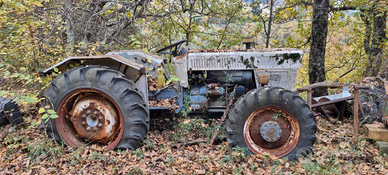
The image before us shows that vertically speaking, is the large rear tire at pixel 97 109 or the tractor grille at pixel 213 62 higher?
the tractor grille at pixel 213 62

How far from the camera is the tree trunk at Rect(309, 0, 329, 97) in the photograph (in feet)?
17.7

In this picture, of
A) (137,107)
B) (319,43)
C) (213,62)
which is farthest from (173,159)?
(319,43)

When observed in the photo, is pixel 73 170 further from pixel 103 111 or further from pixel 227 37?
pixel 227 37

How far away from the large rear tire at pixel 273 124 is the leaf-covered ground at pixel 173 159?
0.56 feet

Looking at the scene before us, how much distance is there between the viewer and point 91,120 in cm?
320

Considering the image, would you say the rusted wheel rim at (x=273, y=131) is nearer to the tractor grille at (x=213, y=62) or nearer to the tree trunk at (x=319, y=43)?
the tractor grille at (x=213, y=62)

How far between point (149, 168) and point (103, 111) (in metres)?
0.98

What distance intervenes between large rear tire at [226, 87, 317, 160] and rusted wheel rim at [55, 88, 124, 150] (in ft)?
4.78

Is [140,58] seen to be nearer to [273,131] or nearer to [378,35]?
[273,131]

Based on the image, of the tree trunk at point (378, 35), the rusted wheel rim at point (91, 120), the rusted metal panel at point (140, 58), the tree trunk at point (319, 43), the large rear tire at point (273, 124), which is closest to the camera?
the large rear tire at point (273, 124)

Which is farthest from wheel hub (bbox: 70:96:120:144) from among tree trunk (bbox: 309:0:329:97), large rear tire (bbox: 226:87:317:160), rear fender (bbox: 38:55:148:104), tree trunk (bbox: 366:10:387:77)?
tree trunk (bbox: 366:10:387:77)

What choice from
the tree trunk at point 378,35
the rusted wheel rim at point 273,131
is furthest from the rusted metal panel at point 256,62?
the tree trunk at point 378,35

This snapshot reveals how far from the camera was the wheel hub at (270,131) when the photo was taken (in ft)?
10.2

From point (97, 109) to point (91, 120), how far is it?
169 mm
